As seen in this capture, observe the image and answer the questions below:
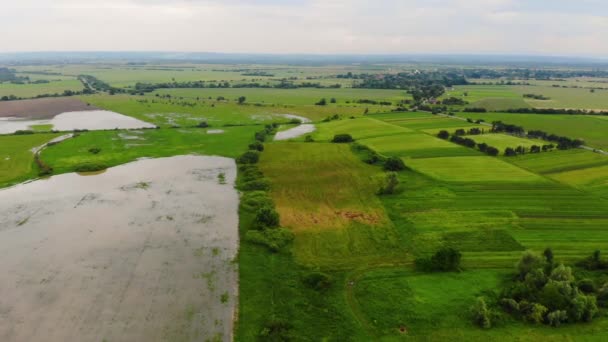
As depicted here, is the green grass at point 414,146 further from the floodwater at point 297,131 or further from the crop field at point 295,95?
the crop field at point 295,95

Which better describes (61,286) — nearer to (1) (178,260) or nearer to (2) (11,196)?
(1) (178,260)

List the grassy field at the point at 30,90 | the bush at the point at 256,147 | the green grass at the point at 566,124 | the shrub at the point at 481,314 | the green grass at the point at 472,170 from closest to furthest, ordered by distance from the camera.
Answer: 1. the shrub at the point at 481,314
2. the green grass at the point at 472,170
3. the bush at the point at 256,147
4. the green grass at the point at 566,124
5. the grassy field at the point at 30,90

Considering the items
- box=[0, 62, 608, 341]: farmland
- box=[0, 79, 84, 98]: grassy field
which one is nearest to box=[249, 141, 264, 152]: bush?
box=[0, 62, 608, 341]: farmland

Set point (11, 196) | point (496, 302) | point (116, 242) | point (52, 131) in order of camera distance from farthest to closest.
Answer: point (52, 131)
point (11, 196)
point (116, 242)
point (496, 302)

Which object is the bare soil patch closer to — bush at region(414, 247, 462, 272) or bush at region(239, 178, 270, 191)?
bush at region(239, 178, 270, 191)

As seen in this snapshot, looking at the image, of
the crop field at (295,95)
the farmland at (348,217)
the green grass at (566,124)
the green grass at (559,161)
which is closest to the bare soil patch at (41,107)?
the farmland at (348,217)

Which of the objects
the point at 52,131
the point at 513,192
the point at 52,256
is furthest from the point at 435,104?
the point at 52,256

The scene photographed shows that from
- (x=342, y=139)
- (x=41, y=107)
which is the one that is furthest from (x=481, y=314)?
(x=41, y=107)
